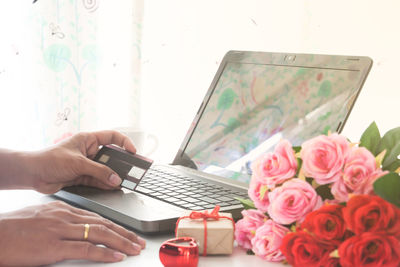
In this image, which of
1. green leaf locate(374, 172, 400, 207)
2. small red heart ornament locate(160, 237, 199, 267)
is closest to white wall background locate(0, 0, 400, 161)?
small red heart ornament locate(160, 237, 199, 267)

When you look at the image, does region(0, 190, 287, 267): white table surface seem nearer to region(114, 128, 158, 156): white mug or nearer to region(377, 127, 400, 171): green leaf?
region(377, 127, 400, 171): green leaf

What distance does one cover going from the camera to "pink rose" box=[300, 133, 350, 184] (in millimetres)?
591

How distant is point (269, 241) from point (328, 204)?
0.10 meters

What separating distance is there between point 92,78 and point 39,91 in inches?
8.3

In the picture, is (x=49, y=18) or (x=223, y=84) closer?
(x=223, y=84)

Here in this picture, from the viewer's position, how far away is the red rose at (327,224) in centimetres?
57

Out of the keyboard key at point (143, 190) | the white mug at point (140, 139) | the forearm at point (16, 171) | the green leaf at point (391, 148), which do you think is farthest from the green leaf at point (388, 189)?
the white mug at point (140, 139)

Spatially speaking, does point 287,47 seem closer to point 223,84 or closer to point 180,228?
point 223,84

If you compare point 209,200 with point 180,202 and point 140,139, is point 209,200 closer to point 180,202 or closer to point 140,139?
point 180,202

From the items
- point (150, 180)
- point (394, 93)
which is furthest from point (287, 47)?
point (150, 180)

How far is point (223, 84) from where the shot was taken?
3.89ft

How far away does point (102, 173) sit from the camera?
917 millimetres

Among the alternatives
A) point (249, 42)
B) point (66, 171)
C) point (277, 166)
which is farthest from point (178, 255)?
point (249, 42)

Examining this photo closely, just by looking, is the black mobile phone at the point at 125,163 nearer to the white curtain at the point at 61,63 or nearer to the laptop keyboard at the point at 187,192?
the laptop keyboard at the point at 187,192
